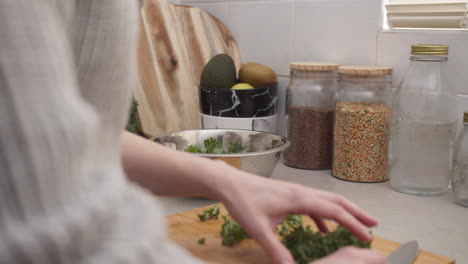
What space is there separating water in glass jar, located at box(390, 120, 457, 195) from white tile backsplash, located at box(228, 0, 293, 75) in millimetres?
444

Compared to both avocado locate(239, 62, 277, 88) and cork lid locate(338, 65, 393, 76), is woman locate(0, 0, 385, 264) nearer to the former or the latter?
cork lid locate(338, 65, 393, 76)

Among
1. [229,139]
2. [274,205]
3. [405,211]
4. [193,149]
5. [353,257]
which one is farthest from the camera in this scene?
[229,139]

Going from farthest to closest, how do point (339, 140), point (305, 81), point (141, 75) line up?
point (141, 75) < point (305, 81) < point (339, 140)

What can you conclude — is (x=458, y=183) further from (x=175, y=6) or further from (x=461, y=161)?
(x=175, y=6)

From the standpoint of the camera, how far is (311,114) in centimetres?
122

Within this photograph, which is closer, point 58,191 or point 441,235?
point 58,191

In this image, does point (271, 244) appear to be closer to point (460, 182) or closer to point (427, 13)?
point (460, 182)

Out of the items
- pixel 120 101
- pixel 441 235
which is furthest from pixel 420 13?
pixel 120 101

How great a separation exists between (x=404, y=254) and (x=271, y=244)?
0.69 ft

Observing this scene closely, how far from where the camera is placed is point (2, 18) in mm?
239

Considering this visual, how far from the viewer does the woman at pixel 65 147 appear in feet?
0.78

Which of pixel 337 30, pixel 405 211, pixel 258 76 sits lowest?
pixel 405 211

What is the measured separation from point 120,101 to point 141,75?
1043 mm

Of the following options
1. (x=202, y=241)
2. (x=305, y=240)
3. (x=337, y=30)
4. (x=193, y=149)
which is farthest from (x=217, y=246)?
(x=337, y=30)
